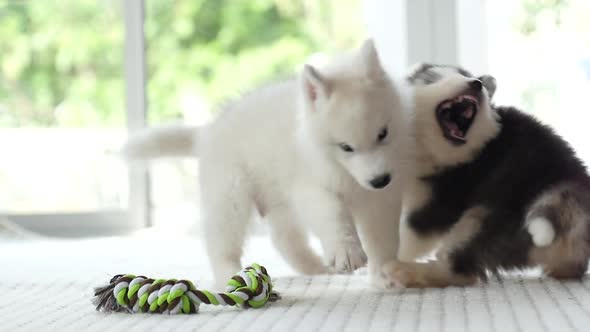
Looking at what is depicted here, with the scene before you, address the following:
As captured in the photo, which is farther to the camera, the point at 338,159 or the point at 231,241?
the point at 231,241

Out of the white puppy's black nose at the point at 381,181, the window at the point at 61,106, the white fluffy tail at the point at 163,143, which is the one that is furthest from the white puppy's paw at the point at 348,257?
the window at the point at 61,106

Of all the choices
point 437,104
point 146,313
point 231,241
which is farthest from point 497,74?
point 146,313

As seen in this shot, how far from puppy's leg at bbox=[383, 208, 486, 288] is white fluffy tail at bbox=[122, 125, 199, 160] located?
53 centimetres

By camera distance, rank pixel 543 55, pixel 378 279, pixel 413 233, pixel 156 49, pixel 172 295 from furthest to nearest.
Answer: pixel 156 49 → pixel 543 55 → pixel 413 233 → pixel 378 279 → pixel 172 295

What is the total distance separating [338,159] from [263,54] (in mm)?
2828

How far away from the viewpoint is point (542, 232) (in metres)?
1.33

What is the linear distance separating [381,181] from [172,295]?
367mm

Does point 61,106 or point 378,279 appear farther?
point 61,106

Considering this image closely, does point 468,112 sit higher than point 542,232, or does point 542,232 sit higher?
point 468,112

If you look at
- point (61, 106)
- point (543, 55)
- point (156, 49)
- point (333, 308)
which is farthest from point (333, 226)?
point (156, 49)

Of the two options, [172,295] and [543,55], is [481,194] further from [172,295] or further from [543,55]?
[543,55]

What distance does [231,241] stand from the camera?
1558 mm

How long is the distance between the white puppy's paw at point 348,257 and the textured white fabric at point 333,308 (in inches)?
2.1

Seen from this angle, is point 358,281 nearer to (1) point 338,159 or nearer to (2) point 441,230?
(2) point 441,230
